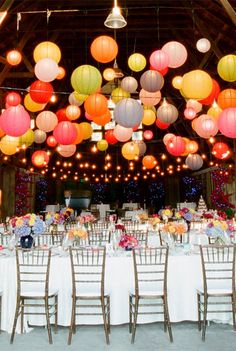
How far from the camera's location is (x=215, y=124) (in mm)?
6469

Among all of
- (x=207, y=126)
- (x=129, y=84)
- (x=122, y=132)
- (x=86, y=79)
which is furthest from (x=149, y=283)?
(x=129, y=84)

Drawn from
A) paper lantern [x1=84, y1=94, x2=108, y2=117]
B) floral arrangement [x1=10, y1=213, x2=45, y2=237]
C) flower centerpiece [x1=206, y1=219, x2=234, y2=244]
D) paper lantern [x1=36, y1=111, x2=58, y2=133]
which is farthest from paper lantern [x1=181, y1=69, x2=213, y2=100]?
floral arrangement [x1=10, y1=213, x2=45, y2=237]

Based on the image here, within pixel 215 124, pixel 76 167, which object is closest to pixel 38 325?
pixel 215 124

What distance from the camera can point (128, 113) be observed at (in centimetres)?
554

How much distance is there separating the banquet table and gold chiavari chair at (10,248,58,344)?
0.33 ft

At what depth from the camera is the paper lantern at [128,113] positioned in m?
5.54

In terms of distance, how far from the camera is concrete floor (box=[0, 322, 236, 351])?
3525 millimetres

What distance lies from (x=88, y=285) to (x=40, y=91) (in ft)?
12.1

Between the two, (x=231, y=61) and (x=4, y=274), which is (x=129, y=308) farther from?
(x=231, y=61)

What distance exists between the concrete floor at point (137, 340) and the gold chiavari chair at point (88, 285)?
12cm

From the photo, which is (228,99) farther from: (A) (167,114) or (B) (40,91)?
(B) (40,91)

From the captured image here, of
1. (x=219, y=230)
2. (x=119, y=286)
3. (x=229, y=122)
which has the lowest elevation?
(x=119, y=286)

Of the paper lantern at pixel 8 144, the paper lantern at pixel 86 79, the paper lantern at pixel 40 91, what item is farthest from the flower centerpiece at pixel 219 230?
the paper lantern at pixel 8 144

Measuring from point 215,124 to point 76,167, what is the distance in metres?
15.5
